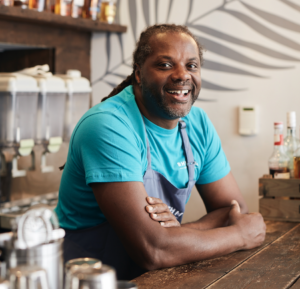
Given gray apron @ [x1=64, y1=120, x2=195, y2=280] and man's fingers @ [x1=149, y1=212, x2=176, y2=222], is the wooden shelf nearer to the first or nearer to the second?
gray apron @ [x1=64, y1=120, x2=195, y2=280]

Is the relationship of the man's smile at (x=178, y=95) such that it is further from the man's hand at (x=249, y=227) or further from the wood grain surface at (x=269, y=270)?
the wood grain surface at (x=269, y=270)

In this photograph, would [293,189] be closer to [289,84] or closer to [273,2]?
[289,84]

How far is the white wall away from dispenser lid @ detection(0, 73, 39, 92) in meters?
0.83

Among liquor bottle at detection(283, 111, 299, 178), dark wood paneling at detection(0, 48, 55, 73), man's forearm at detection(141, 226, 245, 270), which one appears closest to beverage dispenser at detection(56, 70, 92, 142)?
dark wood paneling at detection(0, 48, 55, 73)

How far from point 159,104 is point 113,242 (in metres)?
0.46

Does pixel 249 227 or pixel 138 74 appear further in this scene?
pixel 138 74

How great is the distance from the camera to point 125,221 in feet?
3.57

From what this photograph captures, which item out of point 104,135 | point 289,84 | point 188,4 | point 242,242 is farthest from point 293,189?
point 188,4

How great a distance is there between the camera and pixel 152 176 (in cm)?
130

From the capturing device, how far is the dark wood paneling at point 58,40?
7.27 feet

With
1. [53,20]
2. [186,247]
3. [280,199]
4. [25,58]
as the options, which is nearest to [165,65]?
[186,247]

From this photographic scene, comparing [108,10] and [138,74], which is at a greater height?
[108,10]

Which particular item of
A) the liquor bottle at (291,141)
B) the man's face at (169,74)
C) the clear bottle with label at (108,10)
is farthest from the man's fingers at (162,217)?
the clear bottle with label at (108,10)

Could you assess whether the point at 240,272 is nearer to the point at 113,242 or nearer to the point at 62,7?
the point at 113,242
